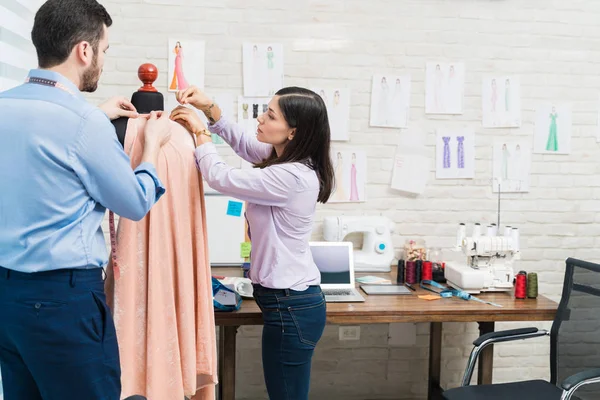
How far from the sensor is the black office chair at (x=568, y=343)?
2.34m

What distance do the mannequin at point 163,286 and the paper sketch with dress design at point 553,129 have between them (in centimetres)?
248

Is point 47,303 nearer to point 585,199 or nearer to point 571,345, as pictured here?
point 571,345

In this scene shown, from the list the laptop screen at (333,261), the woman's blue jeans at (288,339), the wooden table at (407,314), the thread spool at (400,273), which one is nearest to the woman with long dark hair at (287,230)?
the woman's blue jeans at (288,339)

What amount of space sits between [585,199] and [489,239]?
1.09 meters

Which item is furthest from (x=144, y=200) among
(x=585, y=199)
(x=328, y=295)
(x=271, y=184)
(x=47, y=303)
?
(x=585, y=199)

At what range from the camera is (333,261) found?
2.83 meters

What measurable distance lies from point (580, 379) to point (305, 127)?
1.27m

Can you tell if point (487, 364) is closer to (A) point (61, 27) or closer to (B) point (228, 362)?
(B) point (228, 362)

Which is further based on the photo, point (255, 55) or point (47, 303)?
point (255, 55)

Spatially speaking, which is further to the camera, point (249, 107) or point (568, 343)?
point (249, 107)

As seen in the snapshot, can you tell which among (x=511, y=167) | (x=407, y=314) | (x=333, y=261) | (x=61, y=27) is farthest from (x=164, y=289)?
(x=511, y=167)

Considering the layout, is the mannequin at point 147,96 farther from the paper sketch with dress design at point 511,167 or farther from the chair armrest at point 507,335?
the paper sketch with dress design at point 511,167

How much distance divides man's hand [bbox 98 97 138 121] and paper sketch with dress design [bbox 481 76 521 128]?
7.65ft

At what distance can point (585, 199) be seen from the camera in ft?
11.6
